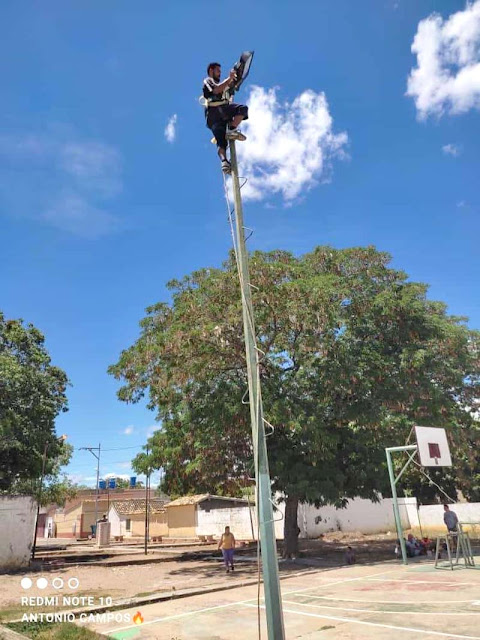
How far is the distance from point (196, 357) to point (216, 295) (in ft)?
6.34

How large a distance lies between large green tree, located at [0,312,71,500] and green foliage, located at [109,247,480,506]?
4859 millimetres

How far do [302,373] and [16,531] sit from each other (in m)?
11.2

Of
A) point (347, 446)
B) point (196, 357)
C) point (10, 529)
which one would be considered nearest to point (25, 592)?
point (10, 529)

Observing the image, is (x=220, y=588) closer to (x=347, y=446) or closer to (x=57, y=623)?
(x=57, y=623)

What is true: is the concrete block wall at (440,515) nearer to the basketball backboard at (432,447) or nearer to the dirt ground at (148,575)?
the dirt ground at (148,575)

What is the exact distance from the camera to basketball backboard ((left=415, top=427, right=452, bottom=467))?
13.1 m

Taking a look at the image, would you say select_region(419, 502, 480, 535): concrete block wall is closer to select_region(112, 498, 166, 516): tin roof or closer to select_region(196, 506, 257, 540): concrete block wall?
select_region(196, 506, 257, 540): concrete block wall

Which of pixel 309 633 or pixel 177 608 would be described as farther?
pixel 177 608

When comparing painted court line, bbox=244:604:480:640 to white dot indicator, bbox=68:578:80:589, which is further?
white dot indicator, bbox=68:578:80:589

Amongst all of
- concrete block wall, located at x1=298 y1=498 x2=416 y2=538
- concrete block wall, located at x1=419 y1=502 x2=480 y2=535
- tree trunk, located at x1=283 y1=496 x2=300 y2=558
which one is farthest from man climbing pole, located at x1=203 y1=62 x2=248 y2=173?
concrete block wall, located at x1=298 y1=498 x2=416 y2=538

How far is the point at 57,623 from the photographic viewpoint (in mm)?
7621

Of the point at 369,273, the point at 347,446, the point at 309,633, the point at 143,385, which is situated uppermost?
the point at 369,273

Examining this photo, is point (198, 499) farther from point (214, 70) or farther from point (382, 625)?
point (214, 70)

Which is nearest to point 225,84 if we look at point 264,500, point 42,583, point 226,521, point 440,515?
point 264,500
